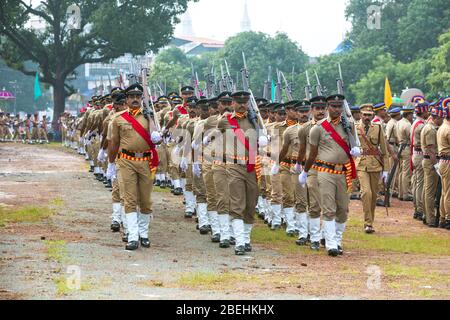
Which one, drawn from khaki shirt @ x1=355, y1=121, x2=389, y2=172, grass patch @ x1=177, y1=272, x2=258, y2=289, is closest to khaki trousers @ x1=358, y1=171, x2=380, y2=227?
khaki shirt @ x1=355, y1=121, x2=389, y2=172

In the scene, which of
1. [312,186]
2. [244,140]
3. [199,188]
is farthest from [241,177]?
[199,188]

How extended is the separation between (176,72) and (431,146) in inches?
3061

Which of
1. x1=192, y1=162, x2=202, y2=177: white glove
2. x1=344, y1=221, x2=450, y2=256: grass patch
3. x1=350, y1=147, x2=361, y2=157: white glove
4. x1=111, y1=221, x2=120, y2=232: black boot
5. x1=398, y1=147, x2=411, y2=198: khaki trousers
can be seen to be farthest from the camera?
x1=398, y1=147, x2=411, y2=198: khaki trousers

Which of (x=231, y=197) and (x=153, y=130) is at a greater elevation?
(x=153, y=130)

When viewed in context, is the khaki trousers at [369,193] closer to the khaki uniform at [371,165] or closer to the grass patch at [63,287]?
the khaki uniform at [371,165]

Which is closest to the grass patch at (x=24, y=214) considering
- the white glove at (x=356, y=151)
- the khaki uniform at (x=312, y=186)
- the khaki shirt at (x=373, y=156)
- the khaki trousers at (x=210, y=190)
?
the khaki trousers at (x=210, y=190)

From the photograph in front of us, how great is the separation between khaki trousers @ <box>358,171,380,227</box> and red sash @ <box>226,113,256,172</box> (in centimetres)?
395

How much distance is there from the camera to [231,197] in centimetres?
1559

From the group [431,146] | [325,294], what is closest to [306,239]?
[431,146]

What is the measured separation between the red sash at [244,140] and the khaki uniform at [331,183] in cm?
91

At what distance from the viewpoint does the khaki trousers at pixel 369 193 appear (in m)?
19.0

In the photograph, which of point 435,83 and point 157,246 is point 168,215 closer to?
point 157,246

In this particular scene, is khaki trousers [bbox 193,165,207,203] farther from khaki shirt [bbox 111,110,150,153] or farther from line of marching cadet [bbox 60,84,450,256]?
khaki shirt [bbox 111,110,150,153]

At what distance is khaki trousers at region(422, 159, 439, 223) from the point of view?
20.1 metres
